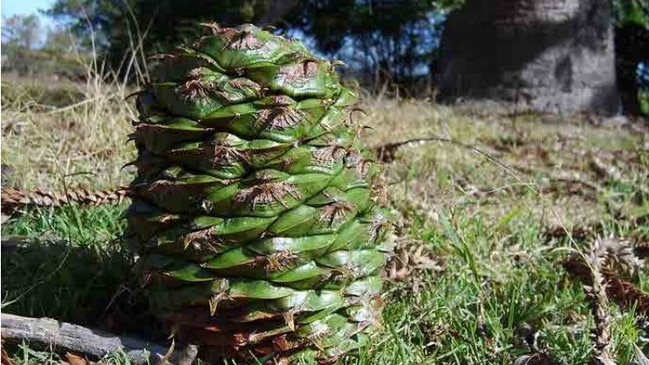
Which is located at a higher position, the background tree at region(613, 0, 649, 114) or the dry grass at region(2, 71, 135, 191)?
the dry grass at region(2, 71, 135, 191)

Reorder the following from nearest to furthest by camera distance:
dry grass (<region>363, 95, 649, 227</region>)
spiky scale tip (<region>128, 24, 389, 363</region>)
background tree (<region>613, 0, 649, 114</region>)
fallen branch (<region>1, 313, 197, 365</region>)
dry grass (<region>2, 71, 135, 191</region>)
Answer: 1. spiky scale tip (<region>128, 24, 389, 363</region>)
2. fallen branch (<region>1, 313, 197, 365</region>)
3. dry grass (<region>2, 71, 135, 191</region>)
4. dry grass (<region>363, 95, 649, 227</region>)
5. background tree (<region>613, 0, 649, 114</region>)

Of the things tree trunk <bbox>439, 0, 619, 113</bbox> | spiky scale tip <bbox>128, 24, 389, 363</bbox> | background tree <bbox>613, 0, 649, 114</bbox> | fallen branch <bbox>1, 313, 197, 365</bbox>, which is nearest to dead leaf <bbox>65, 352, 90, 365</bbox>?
fallen branch <bbox>1, 313, 197, 365</bbox>

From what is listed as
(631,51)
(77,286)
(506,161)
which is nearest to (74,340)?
(77,286)

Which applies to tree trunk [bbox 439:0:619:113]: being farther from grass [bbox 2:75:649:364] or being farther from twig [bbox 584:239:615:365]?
twig [bbox 584:239:615:365]

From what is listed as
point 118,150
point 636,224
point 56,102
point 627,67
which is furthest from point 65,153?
point 627,67

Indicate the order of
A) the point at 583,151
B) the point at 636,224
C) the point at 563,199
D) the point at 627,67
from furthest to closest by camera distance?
the point at 627,67 → the point at 583,151 → the point at 563,199 → the point at 636,224

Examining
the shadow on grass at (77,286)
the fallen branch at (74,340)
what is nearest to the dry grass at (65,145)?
the shadow on grass at (77,286)

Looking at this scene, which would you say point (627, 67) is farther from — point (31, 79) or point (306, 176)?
point (306, 176)

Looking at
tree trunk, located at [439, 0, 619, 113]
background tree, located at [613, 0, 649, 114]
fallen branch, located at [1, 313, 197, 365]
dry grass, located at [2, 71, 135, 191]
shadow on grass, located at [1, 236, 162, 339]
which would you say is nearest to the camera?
fallen branch, located at [1, 313, 197, 365]
